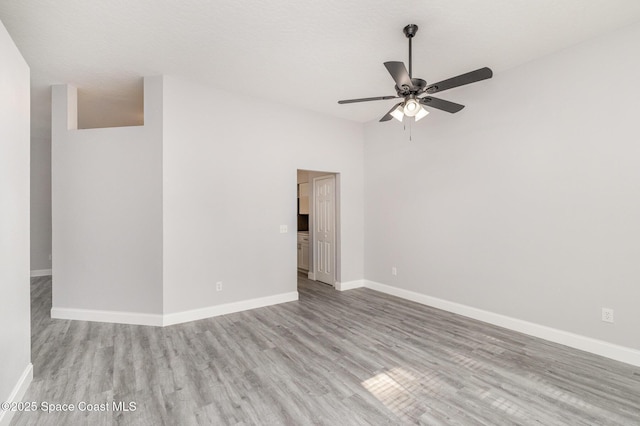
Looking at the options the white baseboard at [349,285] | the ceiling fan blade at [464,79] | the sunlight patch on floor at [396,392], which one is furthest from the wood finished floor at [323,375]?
the ceiling fan blade at [464,79]

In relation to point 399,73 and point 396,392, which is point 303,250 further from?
point 399,73

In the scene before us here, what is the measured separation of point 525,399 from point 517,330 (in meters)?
1.47

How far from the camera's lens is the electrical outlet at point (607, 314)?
2.86 meters

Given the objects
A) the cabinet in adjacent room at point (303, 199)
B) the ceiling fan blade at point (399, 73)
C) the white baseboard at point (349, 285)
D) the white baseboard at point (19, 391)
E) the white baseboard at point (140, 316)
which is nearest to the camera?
the white baseboard at point (19, 391)

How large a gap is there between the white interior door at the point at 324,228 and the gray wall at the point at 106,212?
292 cm

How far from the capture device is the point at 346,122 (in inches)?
212

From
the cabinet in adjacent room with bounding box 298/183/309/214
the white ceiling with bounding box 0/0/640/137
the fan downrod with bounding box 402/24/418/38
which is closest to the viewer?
the white ceiling with bounding box 0/0/640/137

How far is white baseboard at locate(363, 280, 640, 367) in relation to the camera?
2.78 meters

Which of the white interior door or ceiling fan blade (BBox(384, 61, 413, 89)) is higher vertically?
ceiling fan blade (BBox(384, 61, 413, 89))

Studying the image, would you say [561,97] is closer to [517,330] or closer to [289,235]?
[517,330]

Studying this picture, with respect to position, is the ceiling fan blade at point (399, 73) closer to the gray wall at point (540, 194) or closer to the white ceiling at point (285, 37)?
the white ceiling at point (285, 37)

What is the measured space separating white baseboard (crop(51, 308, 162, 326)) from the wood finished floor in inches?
3.9

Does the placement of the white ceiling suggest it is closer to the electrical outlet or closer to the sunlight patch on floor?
the electrical outlet

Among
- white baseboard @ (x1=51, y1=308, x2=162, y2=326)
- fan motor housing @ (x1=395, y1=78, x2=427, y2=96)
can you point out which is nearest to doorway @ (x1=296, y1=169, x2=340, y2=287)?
fan motor housing @ (x1=395, y1=78, x2=427, y2=96)
